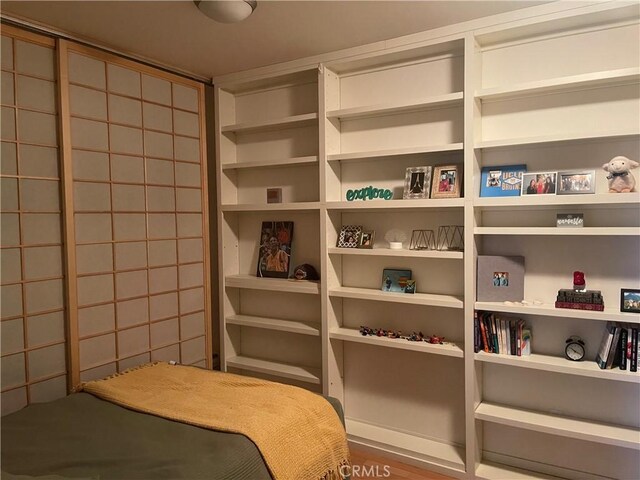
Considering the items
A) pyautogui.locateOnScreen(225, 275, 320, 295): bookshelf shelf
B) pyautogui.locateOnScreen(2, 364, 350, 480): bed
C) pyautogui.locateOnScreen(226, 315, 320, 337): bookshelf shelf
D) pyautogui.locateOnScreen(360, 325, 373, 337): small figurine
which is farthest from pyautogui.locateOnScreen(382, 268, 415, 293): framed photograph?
pyautogui.locateOnScreen(2, 364, 350, 480): bed

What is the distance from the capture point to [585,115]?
218 centimetres

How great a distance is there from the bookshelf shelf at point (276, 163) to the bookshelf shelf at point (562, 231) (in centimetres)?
110

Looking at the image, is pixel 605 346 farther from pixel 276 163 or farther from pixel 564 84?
pixel 276 163

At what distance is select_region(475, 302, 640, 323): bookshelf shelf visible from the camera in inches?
77.5

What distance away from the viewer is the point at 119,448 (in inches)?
65.6

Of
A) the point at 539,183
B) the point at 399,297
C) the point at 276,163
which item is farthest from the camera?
the point at 276,163

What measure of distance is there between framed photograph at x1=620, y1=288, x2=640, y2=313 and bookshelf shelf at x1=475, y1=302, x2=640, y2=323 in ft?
0.11

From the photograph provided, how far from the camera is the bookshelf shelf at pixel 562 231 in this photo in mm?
1938

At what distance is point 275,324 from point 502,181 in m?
1.67

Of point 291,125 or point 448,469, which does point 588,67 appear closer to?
point 291,125

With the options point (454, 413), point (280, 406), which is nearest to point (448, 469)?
point (454, 413)

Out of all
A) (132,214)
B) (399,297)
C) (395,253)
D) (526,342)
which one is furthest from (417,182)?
(132,214)

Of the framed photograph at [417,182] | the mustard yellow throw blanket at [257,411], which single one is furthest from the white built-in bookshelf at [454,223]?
the mustard yellow throw blanket at [257,411]

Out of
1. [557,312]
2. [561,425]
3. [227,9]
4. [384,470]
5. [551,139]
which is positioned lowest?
[384,470]
